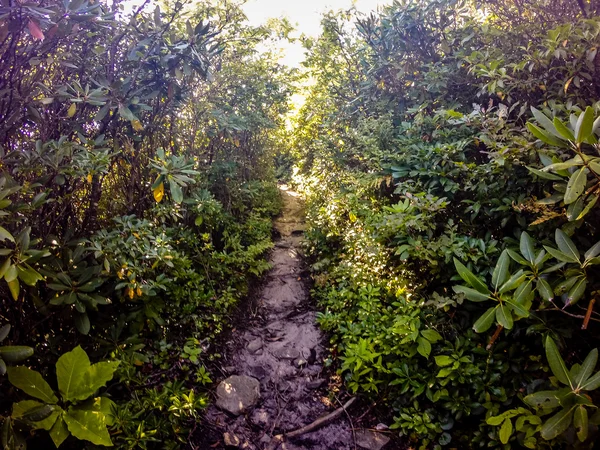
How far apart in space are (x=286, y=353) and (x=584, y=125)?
3125 mm

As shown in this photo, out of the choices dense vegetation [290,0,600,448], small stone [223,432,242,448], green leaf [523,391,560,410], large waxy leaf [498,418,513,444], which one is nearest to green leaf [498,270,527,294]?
dense vegetation [290,0,600,448]

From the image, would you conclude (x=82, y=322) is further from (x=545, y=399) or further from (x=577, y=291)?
(x=577, y=291)

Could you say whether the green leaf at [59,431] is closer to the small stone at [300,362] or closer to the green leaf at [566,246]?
the green leaf at [566,246]

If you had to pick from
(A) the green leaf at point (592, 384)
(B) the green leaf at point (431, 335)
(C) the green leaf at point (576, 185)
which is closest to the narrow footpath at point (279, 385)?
(B) the green leaf at point (431, 335)

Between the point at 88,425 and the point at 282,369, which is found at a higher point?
the point at 88,425

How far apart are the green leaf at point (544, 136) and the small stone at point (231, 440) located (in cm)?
286

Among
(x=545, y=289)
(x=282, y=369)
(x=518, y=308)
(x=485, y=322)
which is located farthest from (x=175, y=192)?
(x=282, y=369)

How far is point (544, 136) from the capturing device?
5.25ft

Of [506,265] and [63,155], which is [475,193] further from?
[63,155]

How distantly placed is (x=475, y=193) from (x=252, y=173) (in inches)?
177

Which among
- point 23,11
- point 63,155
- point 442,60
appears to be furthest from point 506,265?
point 442,60

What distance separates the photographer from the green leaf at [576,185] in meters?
1.52

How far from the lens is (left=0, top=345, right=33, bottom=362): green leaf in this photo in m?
1.33

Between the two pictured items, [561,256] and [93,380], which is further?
[561,256]
